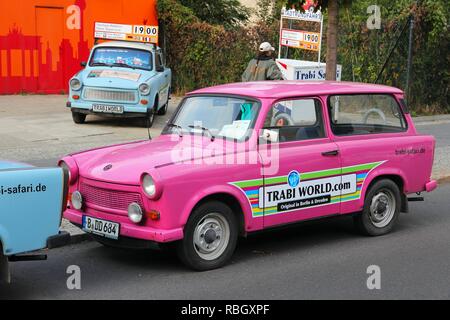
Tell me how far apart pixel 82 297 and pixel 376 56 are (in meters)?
14.8

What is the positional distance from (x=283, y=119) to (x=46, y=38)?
14991mm

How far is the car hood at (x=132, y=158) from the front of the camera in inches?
222

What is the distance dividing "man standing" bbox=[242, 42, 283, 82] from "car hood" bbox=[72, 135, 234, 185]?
164 inches

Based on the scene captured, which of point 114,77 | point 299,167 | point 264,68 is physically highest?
point 264,68

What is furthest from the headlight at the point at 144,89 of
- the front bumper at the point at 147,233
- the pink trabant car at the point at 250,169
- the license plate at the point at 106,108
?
the front bumper at the point at 147,233

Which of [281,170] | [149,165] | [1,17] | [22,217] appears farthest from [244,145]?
[1,17]

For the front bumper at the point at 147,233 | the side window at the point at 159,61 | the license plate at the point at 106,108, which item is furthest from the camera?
the side window at the point at 159,61

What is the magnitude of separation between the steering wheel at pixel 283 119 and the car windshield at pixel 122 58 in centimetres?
910

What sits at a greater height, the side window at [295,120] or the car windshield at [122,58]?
the car windshield at [122,58]

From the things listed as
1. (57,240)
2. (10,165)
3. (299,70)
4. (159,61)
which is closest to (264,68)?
(299,70)

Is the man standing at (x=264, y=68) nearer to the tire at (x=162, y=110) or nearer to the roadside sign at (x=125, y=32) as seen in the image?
the tire at (x=162, y=110)

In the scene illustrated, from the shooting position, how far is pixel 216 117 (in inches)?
255

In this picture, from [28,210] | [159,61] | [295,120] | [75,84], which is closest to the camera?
[28,210]

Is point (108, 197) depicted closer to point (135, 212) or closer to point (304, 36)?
point (135, 212)
